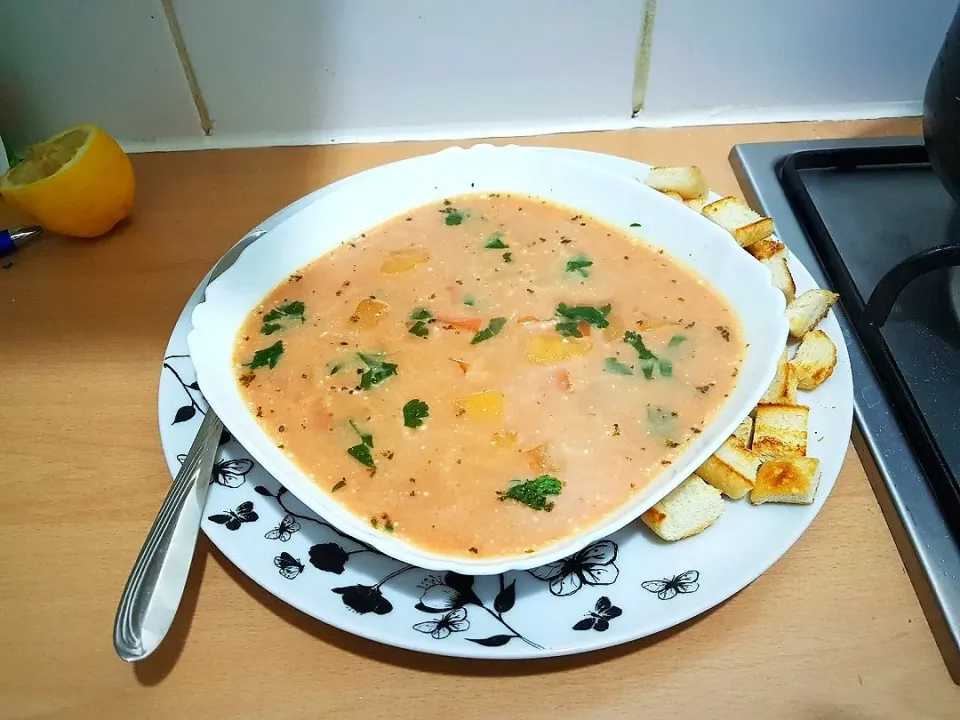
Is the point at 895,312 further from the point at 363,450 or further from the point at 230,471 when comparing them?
the point at 230,471

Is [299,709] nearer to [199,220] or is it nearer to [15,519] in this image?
[15,519]

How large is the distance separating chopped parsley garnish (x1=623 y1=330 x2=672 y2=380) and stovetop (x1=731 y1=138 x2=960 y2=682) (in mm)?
246

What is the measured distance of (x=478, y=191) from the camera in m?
1.14

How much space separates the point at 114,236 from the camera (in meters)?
1.25

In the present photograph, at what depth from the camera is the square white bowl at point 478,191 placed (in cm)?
75

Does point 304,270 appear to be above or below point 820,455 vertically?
above

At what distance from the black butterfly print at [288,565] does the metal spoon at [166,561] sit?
0.29 feet

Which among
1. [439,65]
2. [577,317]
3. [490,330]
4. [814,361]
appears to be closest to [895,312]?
[814,361]

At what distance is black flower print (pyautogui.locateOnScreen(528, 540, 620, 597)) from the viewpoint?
0.75 meters

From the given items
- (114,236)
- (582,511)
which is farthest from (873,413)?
(114,236)

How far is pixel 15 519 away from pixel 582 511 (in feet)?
2.13

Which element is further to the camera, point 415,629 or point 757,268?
point 757,268

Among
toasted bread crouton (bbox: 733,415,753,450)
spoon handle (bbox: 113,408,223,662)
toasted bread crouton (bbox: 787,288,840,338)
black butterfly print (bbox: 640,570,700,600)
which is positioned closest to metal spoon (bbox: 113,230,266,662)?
spoon handle (bbox: 113,408,223,662)

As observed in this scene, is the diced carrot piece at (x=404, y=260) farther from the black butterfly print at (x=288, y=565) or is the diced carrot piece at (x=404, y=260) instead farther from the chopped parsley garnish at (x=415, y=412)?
the black butterfly print at (x=288, y=565)
